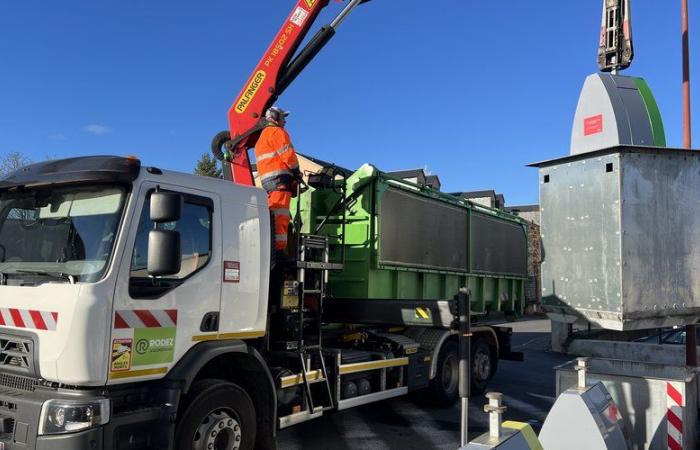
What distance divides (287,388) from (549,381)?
7.02 metres

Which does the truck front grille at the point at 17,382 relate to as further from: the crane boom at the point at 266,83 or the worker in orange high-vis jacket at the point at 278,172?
the crane boom at the point at 266,83

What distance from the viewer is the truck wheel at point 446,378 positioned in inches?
300

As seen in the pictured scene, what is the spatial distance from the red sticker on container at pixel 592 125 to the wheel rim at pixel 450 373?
13.9 ft

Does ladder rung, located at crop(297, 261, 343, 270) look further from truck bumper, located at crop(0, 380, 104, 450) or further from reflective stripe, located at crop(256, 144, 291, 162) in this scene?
truck bumper, located at crop(0, 380, 104, 450)

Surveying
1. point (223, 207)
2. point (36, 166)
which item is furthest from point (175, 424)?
point (36, 166)

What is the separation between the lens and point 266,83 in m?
6.90

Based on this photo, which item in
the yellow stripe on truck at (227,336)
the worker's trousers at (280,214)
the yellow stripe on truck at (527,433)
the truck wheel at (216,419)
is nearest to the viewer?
the yellow stripe on truck at (527,433)

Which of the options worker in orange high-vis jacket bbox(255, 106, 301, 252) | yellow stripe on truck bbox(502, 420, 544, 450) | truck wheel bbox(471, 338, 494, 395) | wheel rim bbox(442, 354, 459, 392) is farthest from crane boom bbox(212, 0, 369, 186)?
truck wheel bbox(471, 338, 494, 395)

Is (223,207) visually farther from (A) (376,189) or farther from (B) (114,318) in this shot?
(A) (376,189)

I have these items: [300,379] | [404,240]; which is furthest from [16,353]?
[404,240]

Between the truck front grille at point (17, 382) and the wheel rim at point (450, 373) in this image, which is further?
the wheel rim at point (450, 373)

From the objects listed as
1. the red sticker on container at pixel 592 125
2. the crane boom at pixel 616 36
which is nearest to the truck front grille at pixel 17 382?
the red sticker on container at pixel 592 125

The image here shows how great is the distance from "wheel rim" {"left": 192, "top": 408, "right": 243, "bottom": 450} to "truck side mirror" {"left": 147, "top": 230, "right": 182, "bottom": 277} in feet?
4.22

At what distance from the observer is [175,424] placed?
13.2 ft
